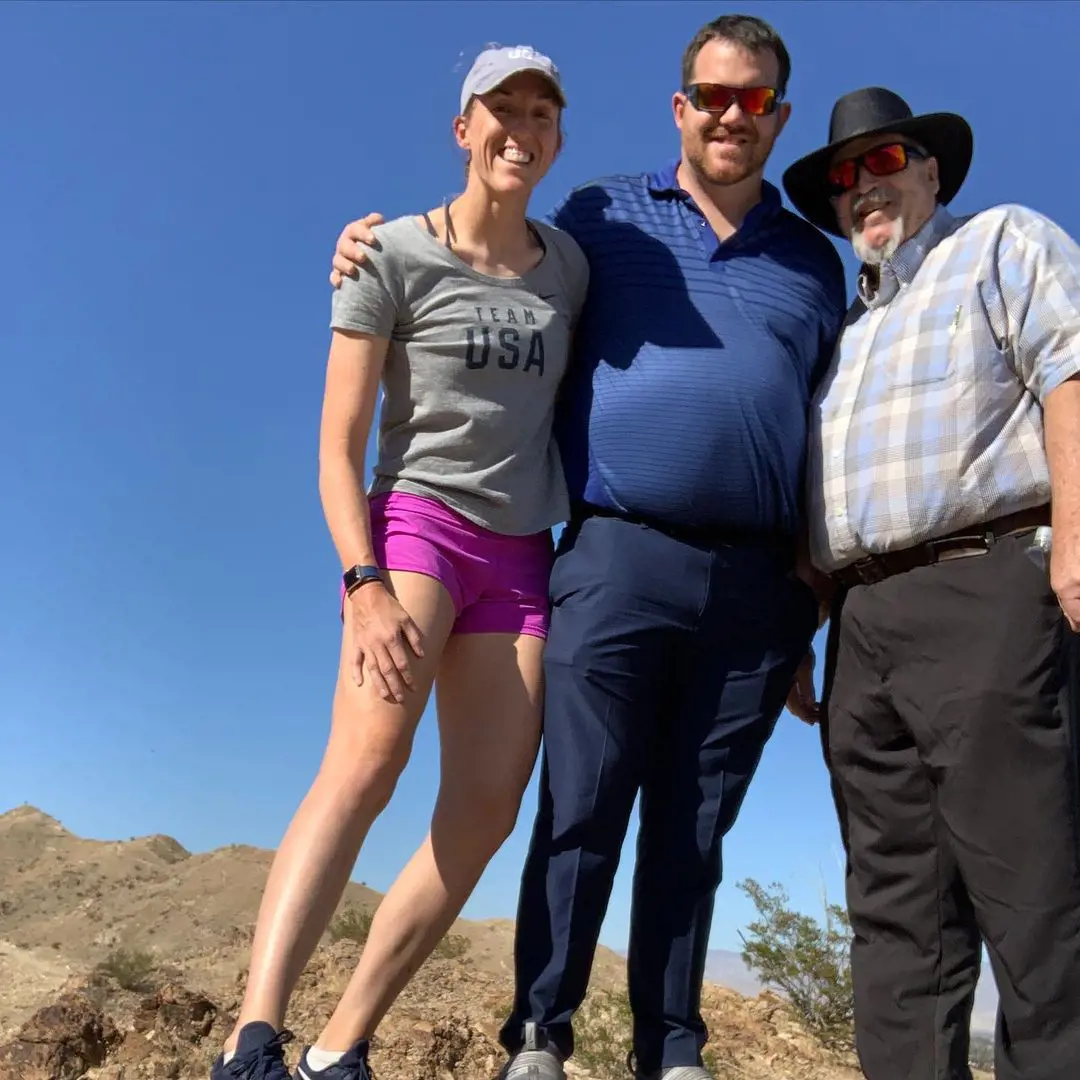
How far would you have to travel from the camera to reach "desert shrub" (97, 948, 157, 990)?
393 inches

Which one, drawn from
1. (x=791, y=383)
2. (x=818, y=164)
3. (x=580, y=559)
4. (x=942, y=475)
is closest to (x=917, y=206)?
(x=818, y=164)

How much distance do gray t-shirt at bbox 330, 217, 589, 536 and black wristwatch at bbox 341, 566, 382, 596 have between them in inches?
12.1

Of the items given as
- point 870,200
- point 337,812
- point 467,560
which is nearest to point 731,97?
point 870,200

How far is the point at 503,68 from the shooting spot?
376cm

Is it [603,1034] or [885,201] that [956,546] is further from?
[603,1034]

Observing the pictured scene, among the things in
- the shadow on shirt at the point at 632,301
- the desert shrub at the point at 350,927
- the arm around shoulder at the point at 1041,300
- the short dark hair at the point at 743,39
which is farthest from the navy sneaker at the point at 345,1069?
the desert shrub at the point at 350,927

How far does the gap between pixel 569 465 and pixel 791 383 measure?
0.77 meters

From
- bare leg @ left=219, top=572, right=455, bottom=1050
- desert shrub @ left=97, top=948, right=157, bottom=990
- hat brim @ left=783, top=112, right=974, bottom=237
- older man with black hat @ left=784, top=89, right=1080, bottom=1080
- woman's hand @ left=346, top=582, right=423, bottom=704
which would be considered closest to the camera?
bare leg @ left=219, top=572, right=455, bottom=1050

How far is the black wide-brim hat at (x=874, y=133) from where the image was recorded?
407 centimetres

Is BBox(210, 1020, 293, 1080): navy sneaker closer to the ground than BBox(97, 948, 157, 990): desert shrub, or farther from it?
farther from it

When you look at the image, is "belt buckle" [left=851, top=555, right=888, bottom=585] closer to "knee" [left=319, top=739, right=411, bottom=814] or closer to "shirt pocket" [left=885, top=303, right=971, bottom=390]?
"shirt pocket" [left=885, top=303, right=971, bottom=390]

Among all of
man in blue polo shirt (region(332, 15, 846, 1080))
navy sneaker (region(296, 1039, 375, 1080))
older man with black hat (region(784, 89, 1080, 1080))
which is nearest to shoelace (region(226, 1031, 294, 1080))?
navy sneaker (region(296, 1039, 375, 1080))

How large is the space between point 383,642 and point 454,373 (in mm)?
861

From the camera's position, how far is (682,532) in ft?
12.8
